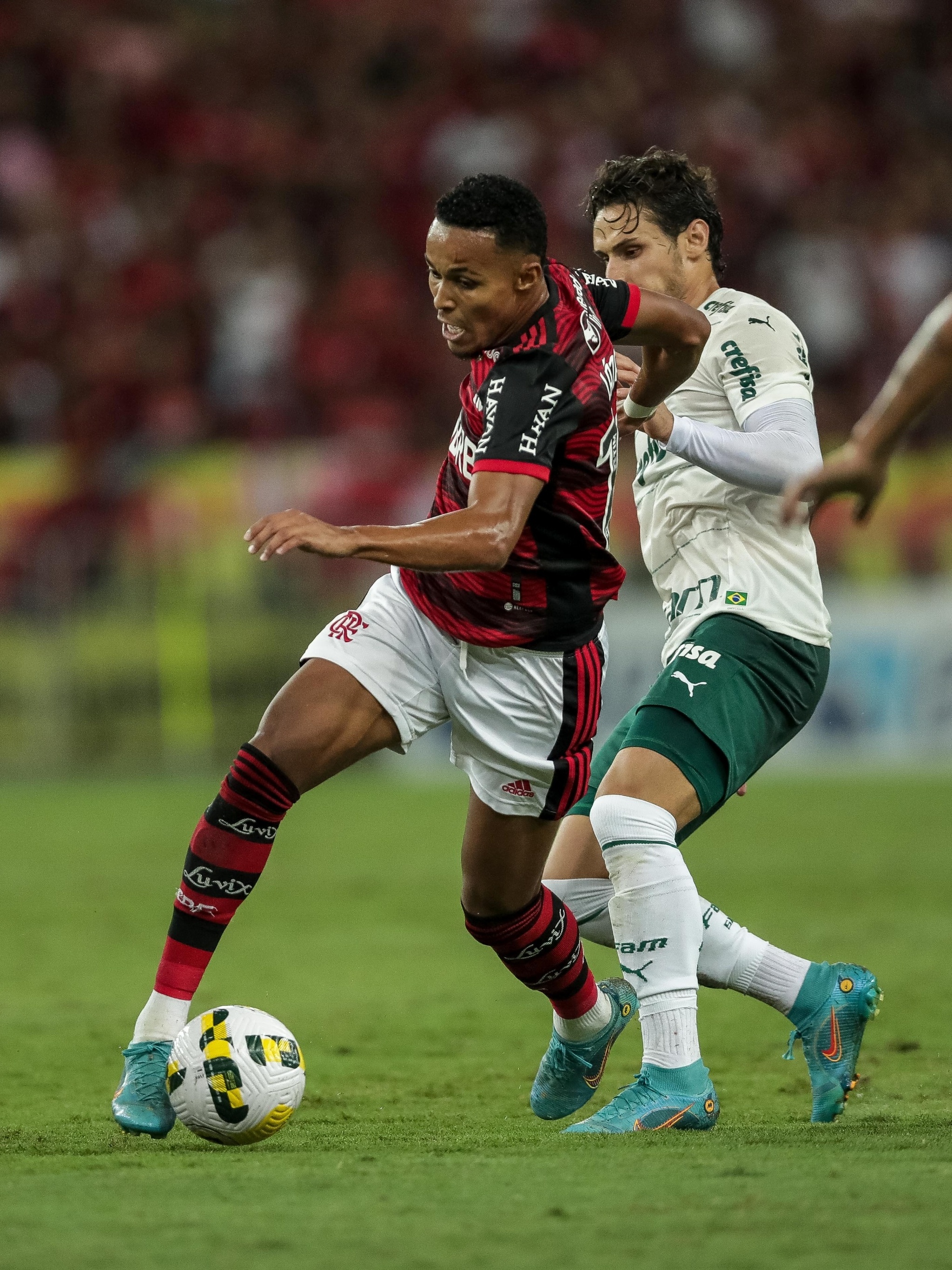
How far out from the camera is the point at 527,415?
14.1 feet

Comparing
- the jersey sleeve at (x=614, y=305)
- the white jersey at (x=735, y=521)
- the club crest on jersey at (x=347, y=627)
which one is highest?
the jersey sleeve at (x=614, y=305)

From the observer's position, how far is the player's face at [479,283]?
4387 millimetres

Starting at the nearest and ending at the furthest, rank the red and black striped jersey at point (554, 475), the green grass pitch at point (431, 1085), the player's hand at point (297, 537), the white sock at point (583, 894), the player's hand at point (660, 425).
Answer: the green grass pitch at point (431, 1085) → the player's hand at point (297, 537) → the red and black striped jersey at point (554, 475) → the player's hand at point (660, 425) → the white sock at point (583, 894)

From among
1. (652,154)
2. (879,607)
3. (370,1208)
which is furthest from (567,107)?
(370,1208)

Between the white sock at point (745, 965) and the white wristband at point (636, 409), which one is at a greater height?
the white wristband at point (636, 409)

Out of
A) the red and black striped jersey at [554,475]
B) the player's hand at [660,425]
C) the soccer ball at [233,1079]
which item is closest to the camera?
the soccer ball at [233,1079]

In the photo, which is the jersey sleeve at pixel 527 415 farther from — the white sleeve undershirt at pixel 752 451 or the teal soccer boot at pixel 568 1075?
the teal soccer boot at pixel 568 1075

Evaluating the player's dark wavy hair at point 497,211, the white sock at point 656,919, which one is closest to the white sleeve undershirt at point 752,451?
the player's dark wavy hair at point 497,211

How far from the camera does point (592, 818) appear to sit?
4547 mm

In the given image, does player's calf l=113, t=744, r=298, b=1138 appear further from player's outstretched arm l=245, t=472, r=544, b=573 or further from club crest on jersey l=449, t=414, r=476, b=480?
club crest on jersey l=449, t=414, r=476, b=480

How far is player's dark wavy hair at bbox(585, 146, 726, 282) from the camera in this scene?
5090 mm

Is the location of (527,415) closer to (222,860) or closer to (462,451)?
(462,451)

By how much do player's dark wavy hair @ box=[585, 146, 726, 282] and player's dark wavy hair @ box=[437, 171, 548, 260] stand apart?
722 millimetres

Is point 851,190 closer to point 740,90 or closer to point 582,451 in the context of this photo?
point 740,90
